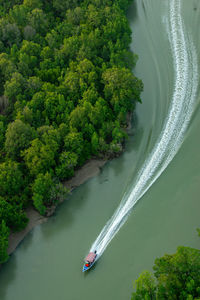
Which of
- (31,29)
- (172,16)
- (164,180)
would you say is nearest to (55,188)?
(164,180)

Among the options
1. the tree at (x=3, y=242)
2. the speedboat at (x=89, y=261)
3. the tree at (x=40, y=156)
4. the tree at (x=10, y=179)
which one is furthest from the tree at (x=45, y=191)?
the speedboat at (x=89, y=261)

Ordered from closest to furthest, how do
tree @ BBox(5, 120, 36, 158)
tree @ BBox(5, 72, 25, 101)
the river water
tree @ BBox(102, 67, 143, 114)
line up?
the river water < tree @ BBox(5, 120, 36, 158) < tree @ BBox(102, 67, 143, 114) < tree @ BBox(5, 72, 25, 101)

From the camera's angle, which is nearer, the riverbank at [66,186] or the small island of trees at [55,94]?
the riverbank at [66,186]

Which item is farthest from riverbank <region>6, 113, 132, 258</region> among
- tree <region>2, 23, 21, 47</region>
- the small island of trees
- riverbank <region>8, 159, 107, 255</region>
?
tree <region>2, 23, 21, 47</region>

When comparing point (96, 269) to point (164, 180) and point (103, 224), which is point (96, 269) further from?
point (164, 180)

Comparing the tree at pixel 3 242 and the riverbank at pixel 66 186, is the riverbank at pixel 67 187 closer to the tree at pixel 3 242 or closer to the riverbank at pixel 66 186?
the riverbank at pixel 66 186

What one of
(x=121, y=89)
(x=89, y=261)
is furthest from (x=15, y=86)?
(x=89, y=261)

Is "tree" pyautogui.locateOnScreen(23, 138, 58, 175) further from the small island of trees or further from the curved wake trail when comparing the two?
the curved wake trail
